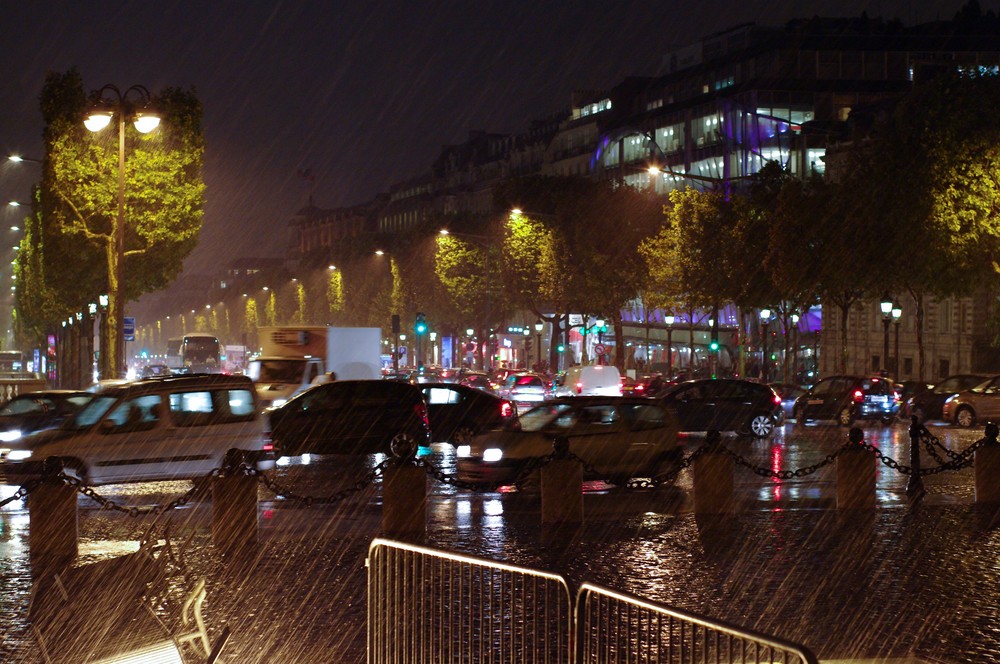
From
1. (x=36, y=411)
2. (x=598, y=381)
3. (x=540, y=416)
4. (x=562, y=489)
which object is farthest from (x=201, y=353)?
(x=562, y=489)

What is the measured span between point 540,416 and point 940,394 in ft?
84.4

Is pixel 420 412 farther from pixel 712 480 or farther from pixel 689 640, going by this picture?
pixel 689 640

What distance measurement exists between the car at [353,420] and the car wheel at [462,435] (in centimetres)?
411

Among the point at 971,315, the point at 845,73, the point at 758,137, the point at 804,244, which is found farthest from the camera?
the point at 845,73

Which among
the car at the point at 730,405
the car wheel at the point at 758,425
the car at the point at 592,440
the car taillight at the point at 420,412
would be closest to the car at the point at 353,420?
the car taillight at the point at 420,412

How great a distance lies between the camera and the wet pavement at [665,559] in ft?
32.4

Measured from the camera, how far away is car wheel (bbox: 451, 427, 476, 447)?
30344mm

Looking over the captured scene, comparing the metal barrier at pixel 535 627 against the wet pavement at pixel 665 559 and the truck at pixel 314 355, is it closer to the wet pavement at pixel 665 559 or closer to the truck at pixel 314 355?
the wet pavement at pixel 665 559

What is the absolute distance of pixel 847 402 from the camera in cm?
4331

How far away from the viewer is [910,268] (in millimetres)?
55719

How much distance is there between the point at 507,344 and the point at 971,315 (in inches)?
2495

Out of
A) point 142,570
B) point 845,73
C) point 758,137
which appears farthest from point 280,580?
point 845,73

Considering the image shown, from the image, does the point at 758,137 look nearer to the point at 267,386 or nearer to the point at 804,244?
the point at 804,244

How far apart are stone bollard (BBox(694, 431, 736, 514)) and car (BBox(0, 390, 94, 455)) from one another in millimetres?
13849
